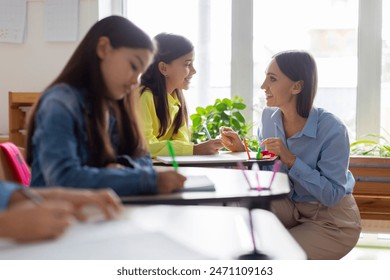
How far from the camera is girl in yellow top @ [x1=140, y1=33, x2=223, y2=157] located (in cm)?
238

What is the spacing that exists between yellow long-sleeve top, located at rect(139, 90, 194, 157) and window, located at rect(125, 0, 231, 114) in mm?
1364

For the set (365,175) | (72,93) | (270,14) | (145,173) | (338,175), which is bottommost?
(365,175)

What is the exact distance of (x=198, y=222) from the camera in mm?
1027

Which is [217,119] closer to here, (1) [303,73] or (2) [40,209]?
(1) [303,73]

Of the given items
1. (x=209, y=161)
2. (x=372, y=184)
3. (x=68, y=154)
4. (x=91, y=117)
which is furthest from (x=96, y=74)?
(x=372, y=184)

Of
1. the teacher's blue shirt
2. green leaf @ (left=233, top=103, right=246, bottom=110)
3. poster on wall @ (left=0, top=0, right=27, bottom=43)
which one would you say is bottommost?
the teacher's blue shirt

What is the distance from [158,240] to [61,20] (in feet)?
10.3

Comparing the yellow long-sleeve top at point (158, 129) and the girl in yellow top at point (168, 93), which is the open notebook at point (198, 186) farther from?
the girl in yellow top at point (168, 93)

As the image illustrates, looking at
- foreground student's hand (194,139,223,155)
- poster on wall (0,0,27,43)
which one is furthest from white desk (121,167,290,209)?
poster on wall (0,0,27,43)

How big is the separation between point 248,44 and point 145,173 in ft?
9.42

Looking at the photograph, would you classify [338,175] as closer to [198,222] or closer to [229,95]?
[198,222]

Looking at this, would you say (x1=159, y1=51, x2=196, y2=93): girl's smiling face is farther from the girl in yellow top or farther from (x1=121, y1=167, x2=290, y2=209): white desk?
(x1=121, y1=167, x2=290, y2=209): white desk
